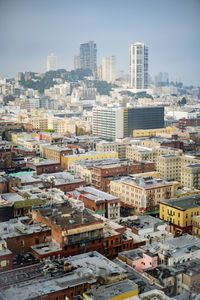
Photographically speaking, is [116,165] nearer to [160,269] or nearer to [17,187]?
[17,187]

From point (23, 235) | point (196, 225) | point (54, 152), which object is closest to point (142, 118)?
point (54, 152)

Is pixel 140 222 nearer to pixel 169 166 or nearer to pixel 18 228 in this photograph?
pixel 18 228

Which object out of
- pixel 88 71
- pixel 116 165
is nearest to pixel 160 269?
pixel 116 165

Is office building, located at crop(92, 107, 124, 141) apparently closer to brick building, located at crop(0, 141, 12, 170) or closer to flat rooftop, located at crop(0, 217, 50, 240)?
brick building, located at crop(0, 141, 12, 170)

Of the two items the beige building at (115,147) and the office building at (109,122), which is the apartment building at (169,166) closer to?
the beige building at (115,147)

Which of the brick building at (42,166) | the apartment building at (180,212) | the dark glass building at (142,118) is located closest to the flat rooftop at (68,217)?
the apartment building at (180,212)

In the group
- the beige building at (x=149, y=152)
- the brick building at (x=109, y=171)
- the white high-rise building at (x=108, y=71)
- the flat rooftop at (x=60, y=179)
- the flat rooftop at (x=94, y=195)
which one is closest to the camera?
the flat rooftop at (x=94, y=195)
